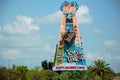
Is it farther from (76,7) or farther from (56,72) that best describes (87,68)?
(76,7)

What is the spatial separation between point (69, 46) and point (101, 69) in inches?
516

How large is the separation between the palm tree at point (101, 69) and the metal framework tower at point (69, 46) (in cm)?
892

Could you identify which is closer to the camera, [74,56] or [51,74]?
[51,74]

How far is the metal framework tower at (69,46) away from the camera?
267 ft

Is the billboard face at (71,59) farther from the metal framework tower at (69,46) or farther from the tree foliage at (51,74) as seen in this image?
the tree foliage at (51,74)

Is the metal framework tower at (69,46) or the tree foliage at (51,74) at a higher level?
the metal framework tower at (69,46)

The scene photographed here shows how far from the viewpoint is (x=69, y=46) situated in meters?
82.2

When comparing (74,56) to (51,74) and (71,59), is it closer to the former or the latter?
(71,59)

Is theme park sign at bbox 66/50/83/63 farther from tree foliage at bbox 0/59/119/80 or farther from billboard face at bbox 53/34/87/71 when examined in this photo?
tree foliage at bbox 0/59/119/80

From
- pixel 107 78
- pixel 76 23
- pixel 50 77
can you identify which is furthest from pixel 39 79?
pixel 76 23

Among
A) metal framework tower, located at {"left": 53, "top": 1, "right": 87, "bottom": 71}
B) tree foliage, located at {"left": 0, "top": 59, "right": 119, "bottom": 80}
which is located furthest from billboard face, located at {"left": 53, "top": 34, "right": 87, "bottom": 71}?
tree foliage, located at {"left": 0, "top": 59, "right": 119, "bottom": 80}

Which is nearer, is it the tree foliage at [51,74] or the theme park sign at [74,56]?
the tree foliage at [51,74]

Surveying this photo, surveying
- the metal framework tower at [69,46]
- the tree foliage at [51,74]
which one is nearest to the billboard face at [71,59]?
the metal framework tower at [69,46]

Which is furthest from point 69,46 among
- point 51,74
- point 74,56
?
point 51,74
